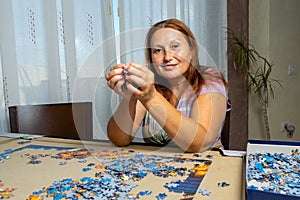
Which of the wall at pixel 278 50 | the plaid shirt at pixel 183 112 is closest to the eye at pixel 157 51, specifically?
the plaid shirt at pixel 183 112

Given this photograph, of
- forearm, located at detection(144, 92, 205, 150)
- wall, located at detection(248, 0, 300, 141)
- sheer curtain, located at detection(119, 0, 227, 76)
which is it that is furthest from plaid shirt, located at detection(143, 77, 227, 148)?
wall, located at detection(248, 0, 300, 141)

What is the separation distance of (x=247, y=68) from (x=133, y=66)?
2015 mm

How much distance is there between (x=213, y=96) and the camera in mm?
1041

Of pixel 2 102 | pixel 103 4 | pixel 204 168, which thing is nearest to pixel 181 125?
pixel 204 168

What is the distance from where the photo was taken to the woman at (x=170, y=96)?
85 cm

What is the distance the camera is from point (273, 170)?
0.72m

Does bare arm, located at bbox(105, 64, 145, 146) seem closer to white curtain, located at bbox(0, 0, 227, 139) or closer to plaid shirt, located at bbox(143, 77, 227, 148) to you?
plaid shirt, located at bbox(143, 77, 227, 148)

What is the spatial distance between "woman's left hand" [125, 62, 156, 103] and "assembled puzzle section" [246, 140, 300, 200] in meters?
0.33

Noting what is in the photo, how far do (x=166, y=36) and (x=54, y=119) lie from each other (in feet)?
3.27

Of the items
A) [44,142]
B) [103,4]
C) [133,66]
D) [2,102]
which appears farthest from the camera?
[103,4]

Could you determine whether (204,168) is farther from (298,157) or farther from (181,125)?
(298,157)

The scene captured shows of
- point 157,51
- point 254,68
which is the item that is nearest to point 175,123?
point 157,51

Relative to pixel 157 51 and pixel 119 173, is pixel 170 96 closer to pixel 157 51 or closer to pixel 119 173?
pixel 157 51

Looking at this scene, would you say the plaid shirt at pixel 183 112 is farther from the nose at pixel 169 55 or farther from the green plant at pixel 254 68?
the green plant at pixel 254 68
